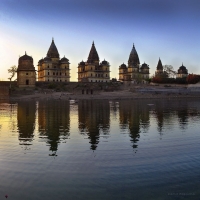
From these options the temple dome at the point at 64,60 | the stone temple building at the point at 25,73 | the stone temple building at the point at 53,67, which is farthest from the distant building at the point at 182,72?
the stone temple building at the point at 25,73

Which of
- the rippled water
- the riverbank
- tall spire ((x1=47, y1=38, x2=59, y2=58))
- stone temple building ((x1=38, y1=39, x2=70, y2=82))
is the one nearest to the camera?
the rippled water

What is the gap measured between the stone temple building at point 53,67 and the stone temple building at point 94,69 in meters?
7.22

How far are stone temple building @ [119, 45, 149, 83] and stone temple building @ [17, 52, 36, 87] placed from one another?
41.4 meters

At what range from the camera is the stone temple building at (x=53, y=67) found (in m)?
87.8

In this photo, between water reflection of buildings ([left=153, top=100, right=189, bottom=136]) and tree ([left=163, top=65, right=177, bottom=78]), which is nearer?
water reflection of buildings ([left=153, top=100, right=189, bottom=136])

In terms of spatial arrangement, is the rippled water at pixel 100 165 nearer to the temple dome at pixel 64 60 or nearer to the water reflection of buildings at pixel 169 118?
the water reflection of buildings at pixel 169 118

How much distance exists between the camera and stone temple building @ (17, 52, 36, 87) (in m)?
73.4

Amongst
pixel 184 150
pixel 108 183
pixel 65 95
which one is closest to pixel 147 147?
pixel 184 150

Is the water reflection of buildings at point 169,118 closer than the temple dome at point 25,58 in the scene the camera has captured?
Yes

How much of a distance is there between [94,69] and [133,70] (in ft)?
59.3

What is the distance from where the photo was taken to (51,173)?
933 cm

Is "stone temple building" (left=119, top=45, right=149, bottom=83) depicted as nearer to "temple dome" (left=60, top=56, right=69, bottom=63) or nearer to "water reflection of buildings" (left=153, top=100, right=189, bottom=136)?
"temple dome" (left=60, top=56, right=69, bottom=63)

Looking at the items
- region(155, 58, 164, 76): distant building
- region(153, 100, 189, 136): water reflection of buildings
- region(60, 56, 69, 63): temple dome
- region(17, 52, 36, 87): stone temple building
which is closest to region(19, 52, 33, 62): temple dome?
region(17, 52, 36, 87): stone temple building

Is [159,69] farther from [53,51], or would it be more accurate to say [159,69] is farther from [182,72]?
[53,51]
